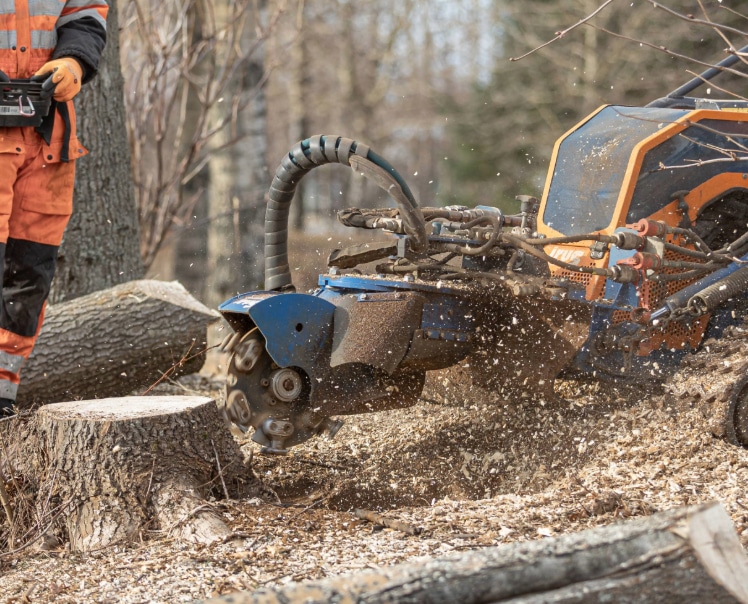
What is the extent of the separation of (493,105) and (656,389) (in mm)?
15575

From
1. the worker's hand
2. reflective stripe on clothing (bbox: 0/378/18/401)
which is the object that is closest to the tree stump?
reflective stripe on clothing (bbox: 0/378/18/401)

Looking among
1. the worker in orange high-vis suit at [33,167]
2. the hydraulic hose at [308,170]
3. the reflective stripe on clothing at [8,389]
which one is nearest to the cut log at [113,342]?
the worker in orange high-vis suit at [33,167]

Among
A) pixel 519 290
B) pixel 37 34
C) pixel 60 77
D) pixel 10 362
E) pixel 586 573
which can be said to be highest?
pixel 37 34

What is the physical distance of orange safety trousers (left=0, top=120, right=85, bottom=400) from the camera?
466 cm

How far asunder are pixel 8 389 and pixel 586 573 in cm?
347

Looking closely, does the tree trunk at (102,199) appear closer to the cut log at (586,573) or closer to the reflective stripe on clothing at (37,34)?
the reflective stripe on clothing at (37,34)

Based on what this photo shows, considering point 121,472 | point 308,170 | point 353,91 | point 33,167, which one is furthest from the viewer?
point 353,91

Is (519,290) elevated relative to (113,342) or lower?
elevated

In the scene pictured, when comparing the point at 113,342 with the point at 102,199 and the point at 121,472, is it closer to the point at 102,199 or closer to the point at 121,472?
the point at 102,199

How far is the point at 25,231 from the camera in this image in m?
4.80

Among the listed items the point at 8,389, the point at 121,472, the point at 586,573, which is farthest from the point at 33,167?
the point at 586,573

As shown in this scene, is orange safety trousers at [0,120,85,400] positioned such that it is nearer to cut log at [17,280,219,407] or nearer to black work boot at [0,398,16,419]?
black work boot at [0,398,16,419]

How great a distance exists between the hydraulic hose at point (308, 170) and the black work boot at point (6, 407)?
1389 mm

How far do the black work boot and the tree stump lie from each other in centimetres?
73
